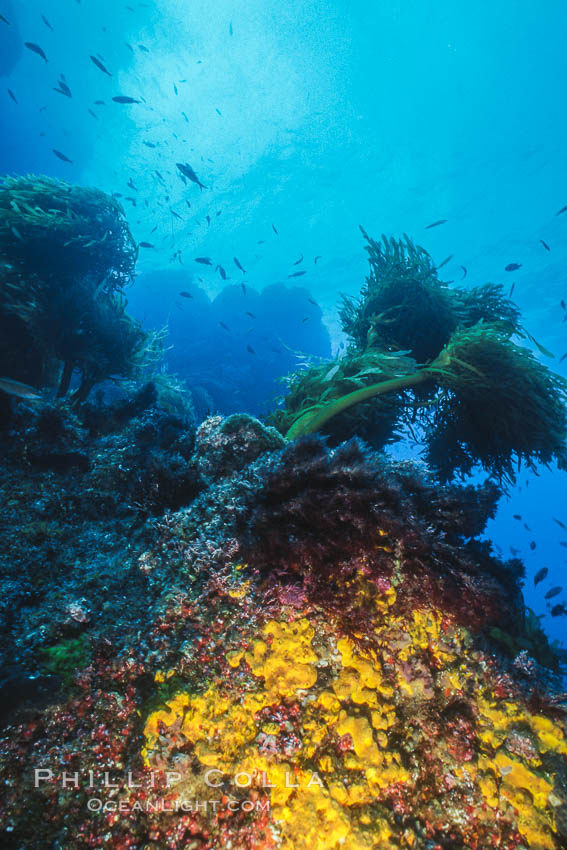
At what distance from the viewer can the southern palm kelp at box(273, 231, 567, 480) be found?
180 inches

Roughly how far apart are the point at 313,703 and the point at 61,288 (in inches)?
290

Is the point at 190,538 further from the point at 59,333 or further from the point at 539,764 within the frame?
the point at 59,333

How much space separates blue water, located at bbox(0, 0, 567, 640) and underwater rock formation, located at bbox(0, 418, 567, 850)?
1957 cm

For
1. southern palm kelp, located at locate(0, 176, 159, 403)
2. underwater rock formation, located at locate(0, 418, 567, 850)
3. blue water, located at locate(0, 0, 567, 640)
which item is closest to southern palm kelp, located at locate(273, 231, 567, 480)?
underwater rock formation, located at locate(0, 418, 567, 850)

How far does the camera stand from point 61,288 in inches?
247

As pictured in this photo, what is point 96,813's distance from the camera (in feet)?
4.80

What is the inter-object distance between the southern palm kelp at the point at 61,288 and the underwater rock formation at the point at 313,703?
557 cm

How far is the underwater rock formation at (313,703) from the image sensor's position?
1.52 meters

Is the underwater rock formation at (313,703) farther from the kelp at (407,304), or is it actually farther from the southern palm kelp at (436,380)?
the kelp at (407,304)

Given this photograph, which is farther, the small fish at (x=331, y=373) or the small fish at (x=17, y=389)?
the small fish at (x=331, y=373)

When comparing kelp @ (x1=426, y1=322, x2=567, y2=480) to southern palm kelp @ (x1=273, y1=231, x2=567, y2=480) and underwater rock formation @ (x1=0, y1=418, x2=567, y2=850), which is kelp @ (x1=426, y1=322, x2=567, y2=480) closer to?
southern palm kelp @ (x1=273, y1=231, x2=567, y2=480)

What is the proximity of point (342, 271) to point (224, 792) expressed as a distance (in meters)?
40.1

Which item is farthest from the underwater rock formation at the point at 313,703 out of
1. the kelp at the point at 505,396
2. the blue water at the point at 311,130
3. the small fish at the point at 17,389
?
the blue water at the point at 311,130

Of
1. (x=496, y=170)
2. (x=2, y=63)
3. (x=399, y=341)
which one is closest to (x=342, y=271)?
(x=496, y=170)
